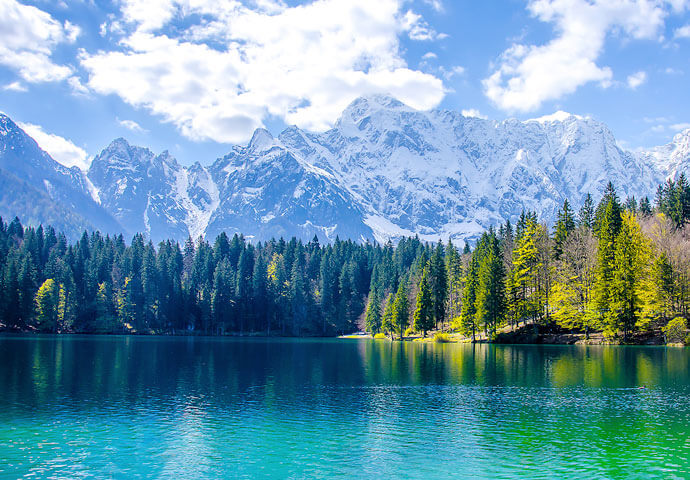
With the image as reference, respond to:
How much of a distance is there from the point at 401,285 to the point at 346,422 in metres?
103

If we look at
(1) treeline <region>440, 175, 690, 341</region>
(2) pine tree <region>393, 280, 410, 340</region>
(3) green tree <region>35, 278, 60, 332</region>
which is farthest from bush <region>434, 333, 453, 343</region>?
(3) green tree <region>35, 278, 60, 332</region>

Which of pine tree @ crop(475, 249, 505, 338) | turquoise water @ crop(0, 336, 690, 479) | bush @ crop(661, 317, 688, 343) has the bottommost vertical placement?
turquoise water @ crop(0, 336, 690, 479)

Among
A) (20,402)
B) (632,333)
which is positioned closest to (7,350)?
(20,402)

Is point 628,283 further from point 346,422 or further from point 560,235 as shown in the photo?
point 346,422

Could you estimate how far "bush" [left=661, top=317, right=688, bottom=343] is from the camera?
3282 inches

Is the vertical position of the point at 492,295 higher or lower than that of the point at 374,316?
higher

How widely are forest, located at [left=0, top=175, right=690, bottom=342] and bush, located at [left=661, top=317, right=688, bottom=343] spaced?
0.69ft

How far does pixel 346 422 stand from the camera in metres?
32.9

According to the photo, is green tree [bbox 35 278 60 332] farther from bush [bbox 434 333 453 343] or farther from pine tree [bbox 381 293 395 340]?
bush [bbox 434 333 453 343]

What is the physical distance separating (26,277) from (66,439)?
419 ft

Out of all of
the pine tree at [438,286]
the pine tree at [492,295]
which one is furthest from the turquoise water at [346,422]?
the pine tree at [438,286]

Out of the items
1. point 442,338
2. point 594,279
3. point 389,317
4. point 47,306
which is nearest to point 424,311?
point 442,338

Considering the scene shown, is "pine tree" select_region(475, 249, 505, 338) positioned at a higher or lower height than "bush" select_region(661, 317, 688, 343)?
higher

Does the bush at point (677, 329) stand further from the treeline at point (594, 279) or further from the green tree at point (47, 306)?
the green tree at point (47, 306)
